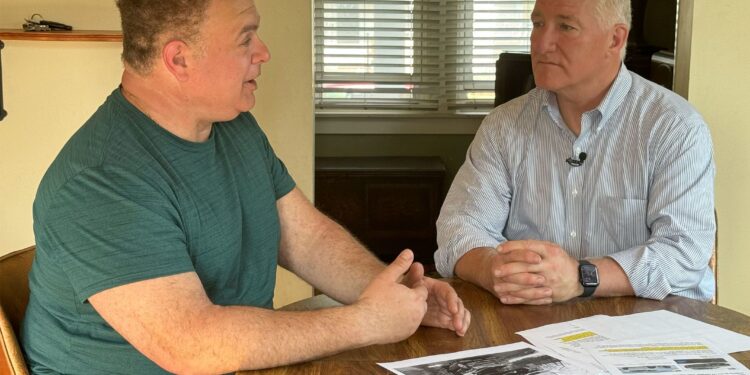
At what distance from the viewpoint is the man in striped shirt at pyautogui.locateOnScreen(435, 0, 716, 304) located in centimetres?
213

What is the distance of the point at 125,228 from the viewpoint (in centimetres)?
161

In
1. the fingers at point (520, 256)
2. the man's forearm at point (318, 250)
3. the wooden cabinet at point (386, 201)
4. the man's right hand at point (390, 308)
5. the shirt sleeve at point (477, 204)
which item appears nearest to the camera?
the man's right hand at point (390, 308)

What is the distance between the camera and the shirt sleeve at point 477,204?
2.33 m

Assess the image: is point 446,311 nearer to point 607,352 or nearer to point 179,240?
point 607,352

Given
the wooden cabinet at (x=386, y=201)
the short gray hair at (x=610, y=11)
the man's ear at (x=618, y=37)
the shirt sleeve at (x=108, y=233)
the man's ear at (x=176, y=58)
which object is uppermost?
the short gray hair at (x=610, y=11)

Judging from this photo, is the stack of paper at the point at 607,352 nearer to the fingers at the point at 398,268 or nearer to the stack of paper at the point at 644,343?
the stack of paper at the point at 644,343

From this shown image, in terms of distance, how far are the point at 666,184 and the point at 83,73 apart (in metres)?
2.24

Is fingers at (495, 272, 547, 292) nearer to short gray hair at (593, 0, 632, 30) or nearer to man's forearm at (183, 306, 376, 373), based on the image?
man's forearm at (183, 306, 376, 373)

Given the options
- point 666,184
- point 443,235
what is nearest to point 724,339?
point 666,184

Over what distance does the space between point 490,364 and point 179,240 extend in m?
0.59

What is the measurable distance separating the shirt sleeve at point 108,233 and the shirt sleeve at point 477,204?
2.76ft

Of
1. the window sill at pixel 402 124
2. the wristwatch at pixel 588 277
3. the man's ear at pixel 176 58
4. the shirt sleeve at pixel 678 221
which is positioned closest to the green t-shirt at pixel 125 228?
the man's ear at pixel 176 58

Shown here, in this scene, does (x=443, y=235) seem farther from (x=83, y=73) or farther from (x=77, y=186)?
(x=83, y=73)

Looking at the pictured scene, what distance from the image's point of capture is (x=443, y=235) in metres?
2.39
